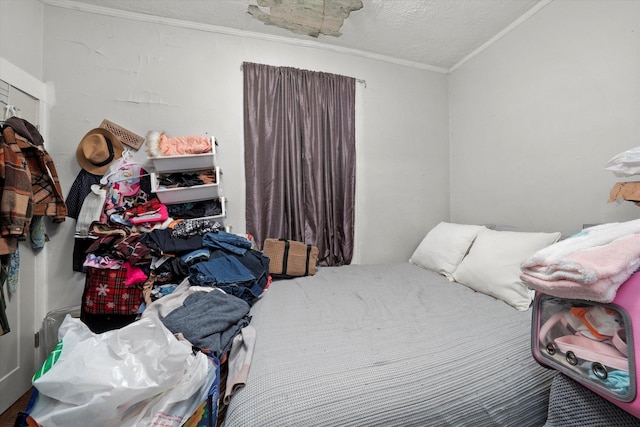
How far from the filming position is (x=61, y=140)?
5.74 feet

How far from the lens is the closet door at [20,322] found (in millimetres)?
1347

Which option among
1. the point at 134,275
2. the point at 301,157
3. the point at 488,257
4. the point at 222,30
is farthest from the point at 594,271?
the point at 222,30

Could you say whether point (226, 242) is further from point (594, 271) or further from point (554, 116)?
point (554, 116)

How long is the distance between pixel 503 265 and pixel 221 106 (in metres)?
2.40

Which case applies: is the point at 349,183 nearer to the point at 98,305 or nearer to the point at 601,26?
the point at 601,26

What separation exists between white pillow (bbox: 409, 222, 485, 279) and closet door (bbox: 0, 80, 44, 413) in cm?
275

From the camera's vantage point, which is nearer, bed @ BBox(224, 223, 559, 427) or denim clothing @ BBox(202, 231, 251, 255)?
bed @ BBox(224, 223, 559, 427)

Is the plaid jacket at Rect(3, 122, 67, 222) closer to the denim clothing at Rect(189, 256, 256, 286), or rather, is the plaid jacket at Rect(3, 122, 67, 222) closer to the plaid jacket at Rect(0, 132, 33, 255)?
the plaid jacket at Rect(0, 132, 33, 255)

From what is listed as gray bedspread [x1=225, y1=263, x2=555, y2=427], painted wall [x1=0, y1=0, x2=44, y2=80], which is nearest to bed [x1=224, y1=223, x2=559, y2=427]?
gray bedspread [x1=225, y1=263, x2=555, y2=427]

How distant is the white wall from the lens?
1.40 meters

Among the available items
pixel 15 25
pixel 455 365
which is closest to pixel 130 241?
pixel 15 25

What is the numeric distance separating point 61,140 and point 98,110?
1.11 ft

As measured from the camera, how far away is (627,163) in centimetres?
102

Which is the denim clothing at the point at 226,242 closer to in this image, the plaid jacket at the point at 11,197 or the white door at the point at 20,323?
the plaid jacket at the point at 11,197
